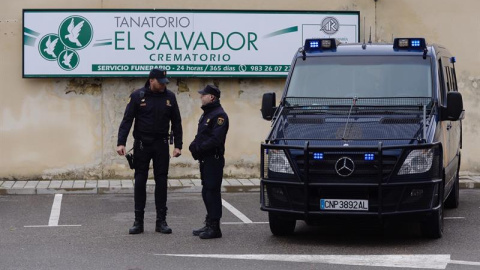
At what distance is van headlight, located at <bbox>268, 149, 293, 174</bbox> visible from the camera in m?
10.6

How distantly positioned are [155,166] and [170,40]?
22.0 ft

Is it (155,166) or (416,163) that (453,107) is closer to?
(416,163)

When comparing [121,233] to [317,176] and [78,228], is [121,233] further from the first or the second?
[317,176]

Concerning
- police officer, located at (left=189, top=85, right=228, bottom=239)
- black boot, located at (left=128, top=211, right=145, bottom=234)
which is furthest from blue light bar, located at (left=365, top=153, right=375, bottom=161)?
black boot, located at (left=128, top=211, right=145, bottom=234)

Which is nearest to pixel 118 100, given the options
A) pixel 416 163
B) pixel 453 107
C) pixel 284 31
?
pixel 284 31

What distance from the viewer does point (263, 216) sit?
13391mm

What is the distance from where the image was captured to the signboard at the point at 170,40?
58.7ft

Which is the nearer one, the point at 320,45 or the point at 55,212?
the point at 320,45

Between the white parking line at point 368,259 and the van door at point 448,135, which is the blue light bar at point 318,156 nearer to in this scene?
the white parking line at point 368,259

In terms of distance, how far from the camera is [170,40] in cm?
1811

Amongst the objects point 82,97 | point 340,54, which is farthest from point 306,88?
point 82,97

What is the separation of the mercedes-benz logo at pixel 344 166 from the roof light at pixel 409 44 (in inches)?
94.5

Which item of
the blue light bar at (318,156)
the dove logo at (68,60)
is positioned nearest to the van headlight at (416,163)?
the blue light bar at (318,156)

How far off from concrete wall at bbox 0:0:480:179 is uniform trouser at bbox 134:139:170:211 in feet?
21.8
